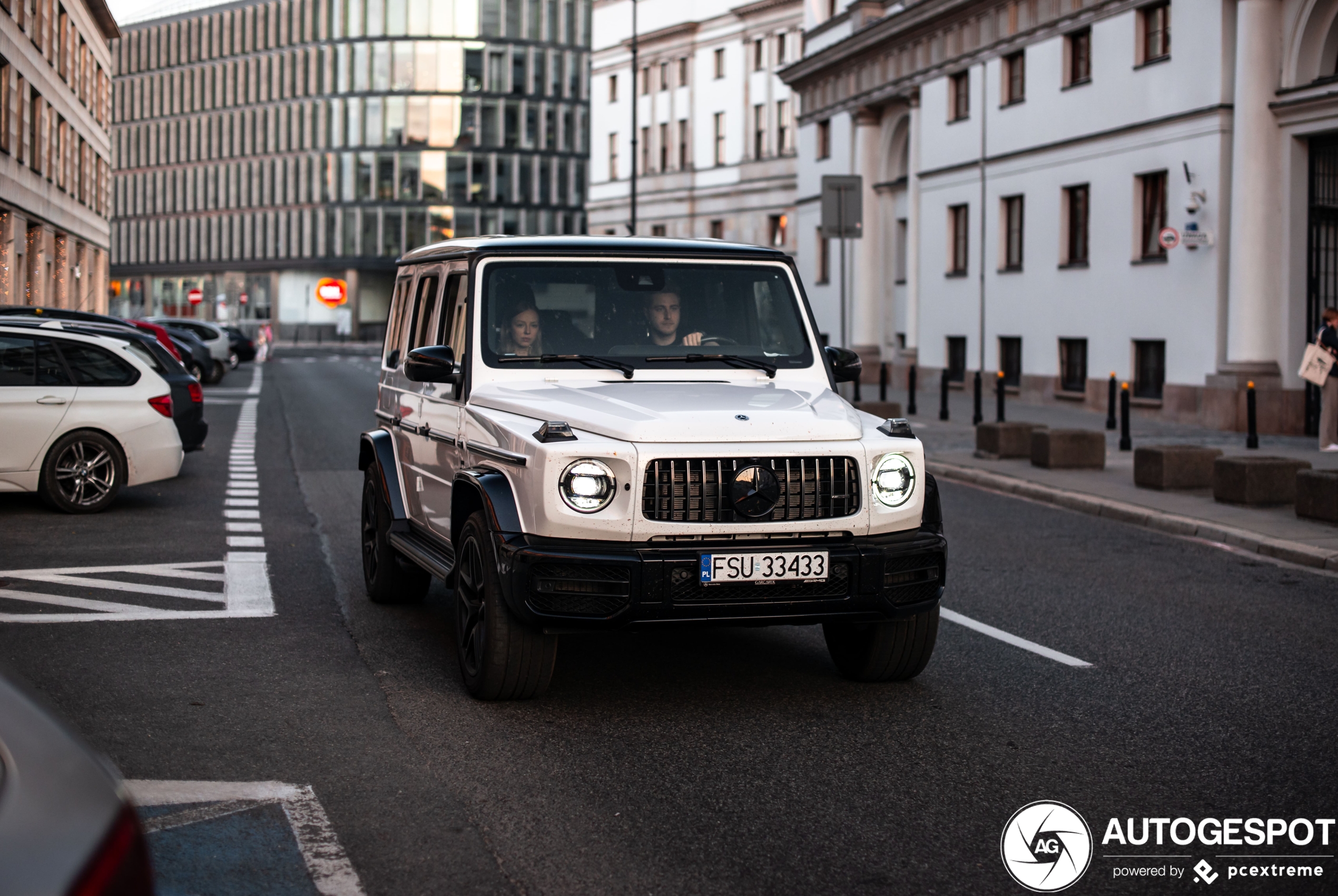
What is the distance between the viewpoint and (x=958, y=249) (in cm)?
3469

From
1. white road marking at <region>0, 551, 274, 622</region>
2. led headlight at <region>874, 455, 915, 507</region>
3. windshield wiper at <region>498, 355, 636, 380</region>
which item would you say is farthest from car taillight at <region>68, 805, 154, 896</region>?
white road marking at <region>0, 551, 274, 622</region>

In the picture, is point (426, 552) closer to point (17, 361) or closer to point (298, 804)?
point (298, 804)

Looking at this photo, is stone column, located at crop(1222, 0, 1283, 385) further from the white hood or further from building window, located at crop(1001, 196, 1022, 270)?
the white hood

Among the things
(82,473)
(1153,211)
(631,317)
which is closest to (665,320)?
(631,317)

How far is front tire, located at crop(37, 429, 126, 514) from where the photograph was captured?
1362cm

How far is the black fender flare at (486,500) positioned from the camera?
6.18m

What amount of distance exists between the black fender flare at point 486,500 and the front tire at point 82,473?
309 inches

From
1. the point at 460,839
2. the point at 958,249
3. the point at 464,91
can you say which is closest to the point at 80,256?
the point at 958,249

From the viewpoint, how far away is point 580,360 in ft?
23.8

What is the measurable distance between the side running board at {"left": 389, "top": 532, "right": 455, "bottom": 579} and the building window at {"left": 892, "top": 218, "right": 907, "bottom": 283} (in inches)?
1264

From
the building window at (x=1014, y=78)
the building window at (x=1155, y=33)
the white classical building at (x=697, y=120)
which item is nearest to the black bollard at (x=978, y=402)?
the building window at (x=1155, y=33)

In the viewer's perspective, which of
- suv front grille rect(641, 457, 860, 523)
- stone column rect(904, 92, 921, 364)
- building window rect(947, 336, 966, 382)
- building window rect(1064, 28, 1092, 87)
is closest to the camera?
suv front grille rect(641, 457, 860, 523)

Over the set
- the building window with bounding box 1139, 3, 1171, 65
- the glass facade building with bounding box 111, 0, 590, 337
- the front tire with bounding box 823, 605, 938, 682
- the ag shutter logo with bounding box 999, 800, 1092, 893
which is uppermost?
the glass facade building with bounding box 111, 0, 590, 337

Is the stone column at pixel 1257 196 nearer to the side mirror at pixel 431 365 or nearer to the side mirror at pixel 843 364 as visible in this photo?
the side mirror at pixel 843 364
